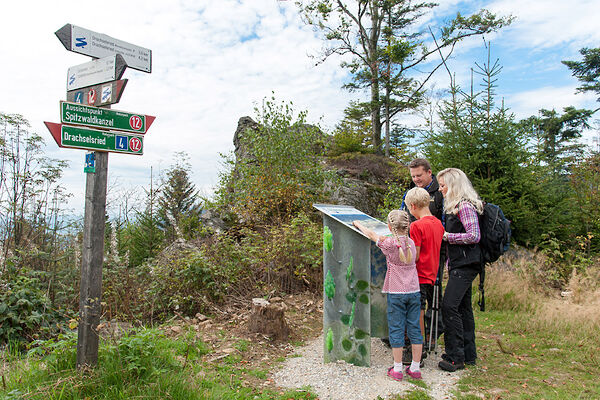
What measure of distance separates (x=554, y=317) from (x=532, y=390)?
2.55 metres

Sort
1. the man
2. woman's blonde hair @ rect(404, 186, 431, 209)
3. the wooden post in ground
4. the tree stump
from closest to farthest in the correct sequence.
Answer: the wooden post in ground, woman's blonde hair @ rect(404, 186, 431, 209), the man, the tree stump

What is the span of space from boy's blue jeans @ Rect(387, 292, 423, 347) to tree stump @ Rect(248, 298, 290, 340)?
1.63 m

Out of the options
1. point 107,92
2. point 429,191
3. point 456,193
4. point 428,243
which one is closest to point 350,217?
point 428,243

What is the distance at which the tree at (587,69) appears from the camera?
84.6 feet

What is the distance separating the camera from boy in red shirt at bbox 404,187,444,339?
3.74 m

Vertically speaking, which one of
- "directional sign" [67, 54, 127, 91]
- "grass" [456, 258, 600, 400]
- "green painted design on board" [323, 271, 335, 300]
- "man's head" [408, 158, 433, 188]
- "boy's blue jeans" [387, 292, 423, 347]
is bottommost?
"grass" [456, 258, 600, 400]

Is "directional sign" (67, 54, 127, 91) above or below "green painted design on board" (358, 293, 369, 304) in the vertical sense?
above

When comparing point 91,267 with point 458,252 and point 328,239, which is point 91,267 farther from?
point 458,252

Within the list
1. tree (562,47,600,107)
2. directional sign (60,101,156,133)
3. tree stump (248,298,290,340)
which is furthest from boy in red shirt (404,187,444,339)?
tree (562,47,600,107)

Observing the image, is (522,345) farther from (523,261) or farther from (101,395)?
(101,395)

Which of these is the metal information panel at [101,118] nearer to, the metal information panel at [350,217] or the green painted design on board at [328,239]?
the metal information panel at [350,217]

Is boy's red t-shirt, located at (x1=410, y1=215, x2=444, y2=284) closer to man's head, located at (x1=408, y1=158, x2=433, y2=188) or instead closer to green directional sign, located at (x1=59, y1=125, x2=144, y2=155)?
man's head, located at (x1=408, y1=158, x2=433, y2=188)

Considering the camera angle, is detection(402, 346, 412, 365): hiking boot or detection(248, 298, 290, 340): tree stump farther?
detection(248, 298, 290, 340): tree stump

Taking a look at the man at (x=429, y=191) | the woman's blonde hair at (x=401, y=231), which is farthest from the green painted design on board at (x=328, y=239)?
the man at (x=429, y=191)
